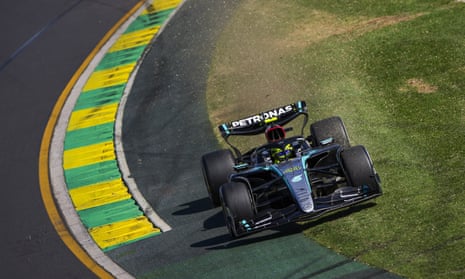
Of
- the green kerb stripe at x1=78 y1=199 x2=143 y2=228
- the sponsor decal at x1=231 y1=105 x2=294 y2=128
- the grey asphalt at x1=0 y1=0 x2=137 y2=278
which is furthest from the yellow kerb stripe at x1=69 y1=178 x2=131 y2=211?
the sponsor decal at x1=231 y1=105 x2=294 y2=128

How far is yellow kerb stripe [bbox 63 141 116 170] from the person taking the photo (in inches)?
808

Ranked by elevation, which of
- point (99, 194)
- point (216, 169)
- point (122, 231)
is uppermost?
point (216, 169)

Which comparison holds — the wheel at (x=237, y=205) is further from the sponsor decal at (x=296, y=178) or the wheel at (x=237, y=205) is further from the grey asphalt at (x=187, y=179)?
the sponsor decal at (x=296, y=178)

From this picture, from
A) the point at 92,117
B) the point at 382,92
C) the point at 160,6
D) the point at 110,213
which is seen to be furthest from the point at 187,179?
the point at 160,6

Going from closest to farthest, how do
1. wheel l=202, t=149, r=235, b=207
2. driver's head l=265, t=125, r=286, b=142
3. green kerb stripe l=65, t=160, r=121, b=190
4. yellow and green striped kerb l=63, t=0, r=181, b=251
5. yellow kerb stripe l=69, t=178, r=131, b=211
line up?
wheel l=202, t=149, r=235, b=207
driver's head l=265, t=125, r=286, b=142
yellow and green striped kerb l=63, t=0, r=181, b=251
yellow kerb stripe l=69, t=178, r=131, b=211
green kerb stripe l=65, t=160, r=121, b=190

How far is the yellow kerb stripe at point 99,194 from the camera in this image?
18547 mm

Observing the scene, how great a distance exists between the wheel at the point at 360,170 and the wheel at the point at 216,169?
7.34 ft

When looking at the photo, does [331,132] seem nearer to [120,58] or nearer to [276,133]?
[276,133]

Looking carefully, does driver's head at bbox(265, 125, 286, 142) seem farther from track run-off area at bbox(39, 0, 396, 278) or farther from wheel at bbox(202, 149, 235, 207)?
track run-off area at bbox(39, 0, 396, 278)

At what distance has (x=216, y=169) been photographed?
16422 mm

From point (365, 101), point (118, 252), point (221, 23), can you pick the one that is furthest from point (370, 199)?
point (221, 23)

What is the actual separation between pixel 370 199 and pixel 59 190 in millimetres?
7166

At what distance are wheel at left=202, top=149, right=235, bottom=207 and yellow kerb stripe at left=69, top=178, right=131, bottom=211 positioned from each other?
99.3 inches

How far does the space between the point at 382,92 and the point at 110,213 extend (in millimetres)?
6587
